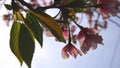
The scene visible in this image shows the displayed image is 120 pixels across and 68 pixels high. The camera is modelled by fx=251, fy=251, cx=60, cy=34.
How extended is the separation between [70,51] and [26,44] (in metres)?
0.27

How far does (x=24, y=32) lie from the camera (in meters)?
0.38

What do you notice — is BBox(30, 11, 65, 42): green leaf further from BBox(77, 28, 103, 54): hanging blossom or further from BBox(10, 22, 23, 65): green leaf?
BBox(77, 28, 103, 54): hanging blossom

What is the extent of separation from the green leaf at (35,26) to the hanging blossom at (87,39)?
0.56 feet

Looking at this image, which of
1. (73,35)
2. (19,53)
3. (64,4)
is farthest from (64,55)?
(19,53)

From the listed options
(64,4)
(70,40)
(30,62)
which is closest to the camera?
(30,62)

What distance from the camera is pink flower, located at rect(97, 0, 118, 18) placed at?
1.77 ft

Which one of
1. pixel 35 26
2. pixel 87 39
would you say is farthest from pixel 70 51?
pixel 35 26

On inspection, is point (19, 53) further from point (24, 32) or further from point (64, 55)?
point (64, 55)

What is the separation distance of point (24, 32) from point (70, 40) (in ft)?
0.85

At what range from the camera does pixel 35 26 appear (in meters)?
0.40

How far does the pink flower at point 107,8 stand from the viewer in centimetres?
54

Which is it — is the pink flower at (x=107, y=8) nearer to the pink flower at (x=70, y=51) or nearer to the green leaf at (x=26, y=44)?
the pink flower at (x=70, y=51)

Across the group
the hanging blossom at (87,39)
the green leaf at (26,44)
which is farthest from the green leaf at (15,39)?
the hanging blossom at (87,39)

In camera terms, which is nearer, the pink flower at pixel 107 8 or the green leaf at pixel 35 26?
the green leaf at pixel 35 26
